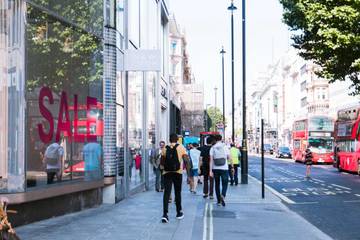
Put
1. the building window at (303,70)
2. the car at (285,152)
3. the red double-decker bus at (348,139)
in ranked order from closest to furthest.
A: 1. the red double-decker bus at (348,139)
2. the car at (285,152)
3. the building window at (303,70)

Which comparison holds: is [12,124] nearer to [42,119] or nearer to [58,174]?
[42,119]

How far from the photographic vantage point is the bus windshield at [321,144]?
167 ft

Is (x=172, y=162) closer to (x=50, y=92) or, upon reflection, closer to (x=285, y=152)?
(x=50, y=92)

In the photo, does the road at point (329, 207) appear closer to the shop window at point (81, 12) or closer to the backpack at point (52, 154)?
the backpack at point (52, 154)

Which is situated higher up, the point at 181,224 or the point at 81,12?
the point at 81,12

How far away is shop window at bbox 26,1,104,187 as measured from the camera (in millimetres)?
11055

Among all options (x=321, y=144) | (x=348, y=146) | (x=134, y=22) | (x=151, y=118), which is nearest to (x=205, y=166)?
(x=134, y=22)

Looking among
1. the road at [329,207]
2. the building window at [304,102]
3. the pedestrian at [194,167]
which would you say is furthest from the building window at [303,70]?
the pedestrian at [194,167]

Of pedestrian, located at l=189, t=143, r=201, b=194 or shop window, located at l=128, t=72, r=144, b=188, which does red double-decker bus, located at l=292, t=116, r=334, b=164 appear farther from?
shop window, located at l=128, t=72, r=144, b=188

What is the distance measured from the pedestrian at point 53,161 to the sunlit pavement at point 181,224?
819 mm

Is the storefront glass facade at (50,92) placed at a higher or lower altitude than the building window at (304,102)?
lower

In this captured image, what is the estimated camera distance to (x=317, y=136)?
50.4m

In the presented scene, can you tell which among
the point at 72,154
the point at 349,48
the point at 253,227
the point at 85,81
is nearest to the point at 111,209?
the point at 72,154

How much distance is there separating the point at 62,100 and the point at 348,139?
27.3 m
